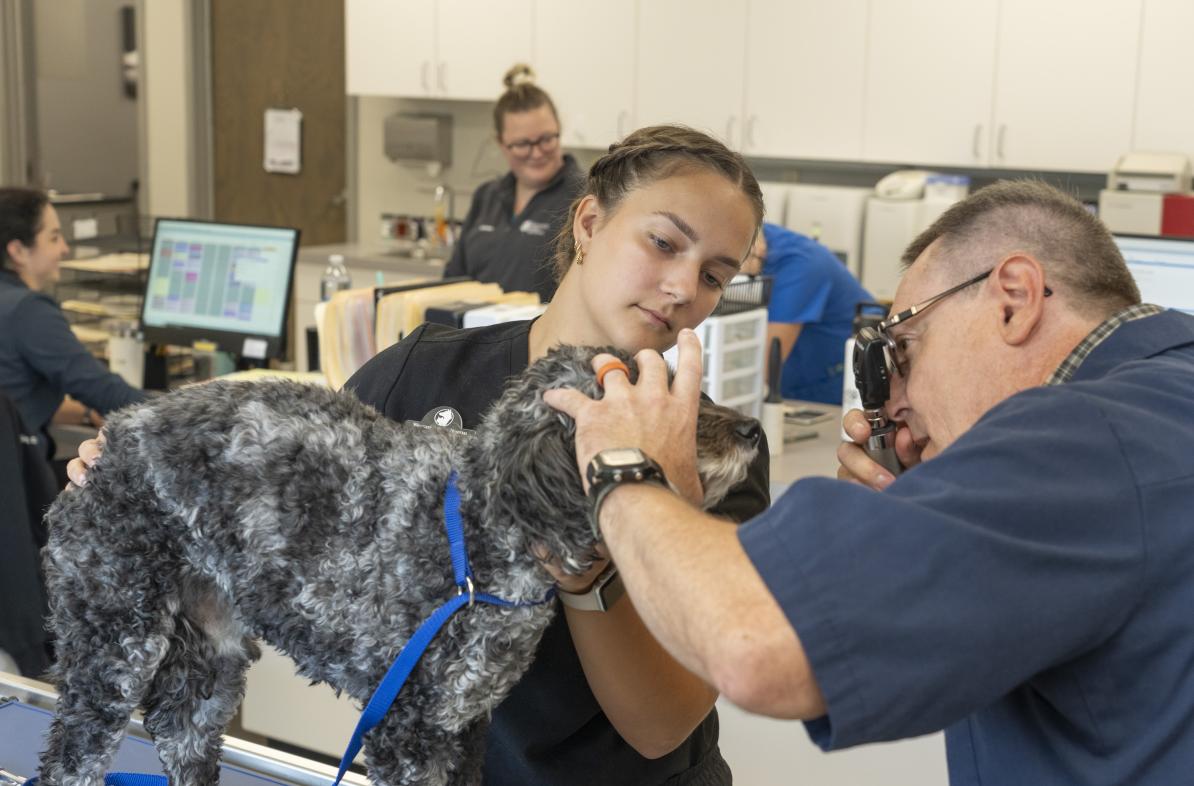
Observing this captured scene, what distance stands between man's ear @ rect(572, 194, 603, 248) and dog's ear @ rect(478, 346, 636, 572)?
0.61 meters

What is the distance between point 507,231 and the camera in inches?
193

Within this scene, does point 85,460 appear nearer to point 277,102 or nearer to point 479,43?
point 479,43

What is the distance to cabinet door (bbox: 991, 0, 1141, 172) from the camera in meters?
5.54

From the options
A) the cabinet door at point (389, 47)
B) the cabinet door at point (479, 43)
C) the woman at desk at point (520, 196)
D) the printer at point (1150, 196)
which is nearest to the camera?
the woman at desk at point (520, 196)

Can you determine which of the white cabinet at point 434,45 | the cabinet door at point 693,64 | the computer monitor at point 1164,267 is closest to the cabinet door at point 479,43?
the white cabinet at point 434,45

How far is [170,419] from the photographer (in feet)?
3.84

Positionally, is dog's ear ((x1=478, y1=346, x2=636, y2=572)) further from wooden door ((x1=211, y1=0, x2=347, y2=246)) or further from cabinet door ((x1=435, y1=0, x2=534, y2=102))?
wooden door ((x1=211, y1=0, x2=347, y2=246))

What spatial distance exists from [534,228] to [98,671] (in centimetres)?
375

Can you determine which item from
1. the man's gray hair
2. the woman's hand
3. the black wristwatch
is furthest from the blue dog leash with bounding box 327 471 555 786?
the man's gray hair

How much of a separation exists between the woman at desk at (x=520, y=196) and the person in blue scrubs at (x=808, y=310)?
78cm

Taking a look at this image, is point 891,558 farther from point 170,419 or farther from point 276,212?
point 276,212

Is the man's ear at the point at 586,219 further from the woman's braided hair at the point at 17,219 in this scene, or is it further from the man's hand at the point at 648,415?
the woman's braided hair at the point at 17,219

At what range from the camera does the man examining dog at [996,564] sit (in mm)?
927

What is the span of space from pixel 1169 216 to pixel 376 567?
4913mm
